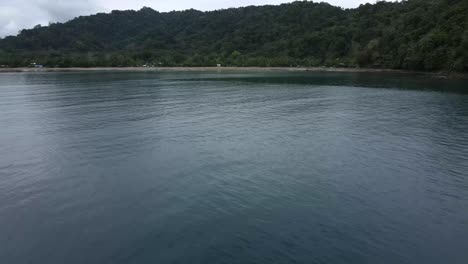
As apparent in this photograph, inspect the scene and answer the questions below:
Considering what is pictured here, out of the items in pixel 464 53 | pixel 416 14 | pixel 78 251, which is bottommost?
pixel 78 251

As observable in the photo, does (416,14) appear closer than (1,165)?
No

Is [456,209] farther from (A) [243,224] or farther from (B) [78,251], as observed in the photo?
(B) [78,251]

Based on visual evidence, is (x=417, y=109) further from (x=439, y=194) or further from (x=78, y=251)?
(x=78, y=251)

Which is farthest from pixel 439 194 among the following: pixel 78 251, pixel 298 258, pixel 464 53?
pixel 464 53

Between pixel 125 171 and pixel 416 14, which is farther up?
pixel 416 14

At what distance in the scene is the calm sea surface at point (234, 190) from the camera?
15.6 m

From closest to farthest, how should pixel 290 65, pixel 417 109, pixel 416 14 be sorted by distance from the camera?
pixel 417 109 < pixel 416 14 < pixel 290 65

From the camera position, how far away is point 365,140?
3328 centimetres

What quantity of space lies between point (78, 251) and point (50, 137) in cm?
2283

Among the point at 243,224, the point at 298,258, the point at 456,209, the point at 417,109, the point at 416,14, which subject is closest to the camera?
the point at 298,258

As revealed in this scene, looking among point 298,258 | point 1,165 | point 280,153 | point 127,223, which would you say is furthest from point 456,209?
point 1,165

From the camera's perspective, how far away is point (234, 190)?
2169cm

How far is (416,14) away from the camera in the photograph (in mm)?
145125

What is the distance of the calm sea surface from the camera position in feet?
51.3
